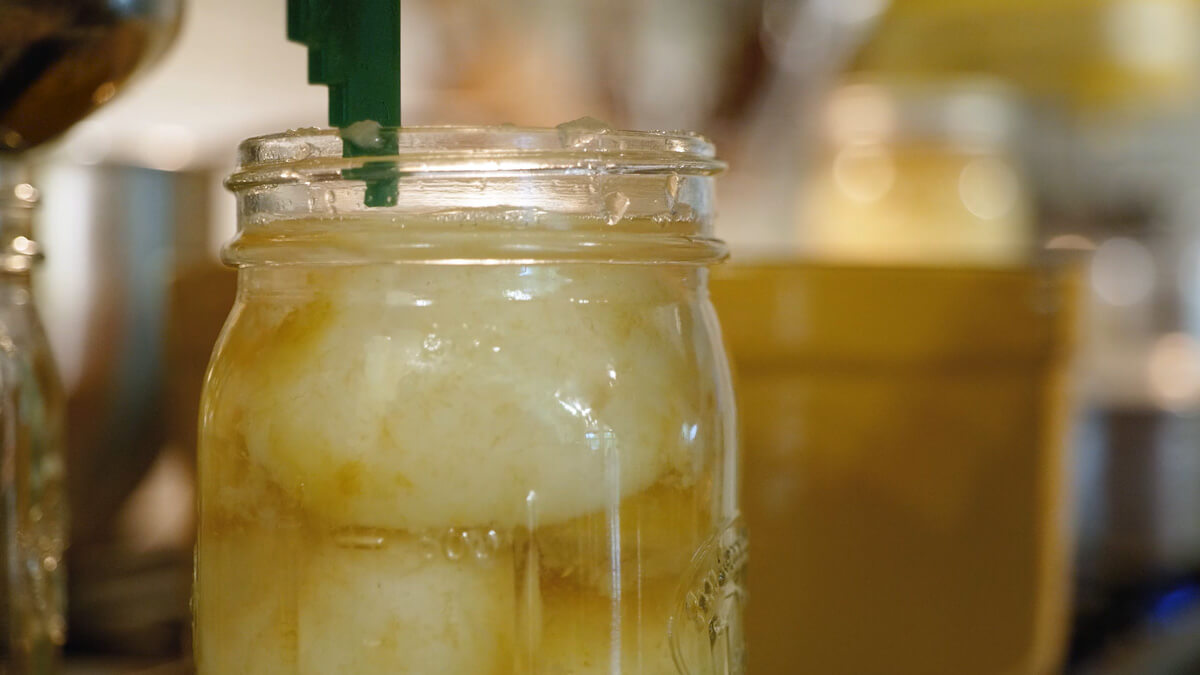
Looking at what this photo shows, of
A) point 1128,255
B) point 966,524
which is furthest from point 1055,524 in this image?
point 1128,255

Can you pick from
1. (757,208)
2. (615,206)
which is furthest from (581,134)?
(757,208)

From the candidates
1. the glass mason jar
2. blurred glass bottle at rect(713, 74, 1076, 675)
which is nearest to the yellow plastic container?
blurred glass bottle at rect(713, 74, 1076, 675)

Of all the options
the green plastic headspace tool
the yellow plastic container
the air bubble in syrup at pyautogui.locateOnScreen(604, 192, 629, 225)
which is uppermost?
the green plastic headspace tool

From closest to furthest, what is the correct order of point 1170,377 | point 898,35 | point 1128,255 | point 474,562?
point 474,562, point 898,35, point 1170,377, point 1128,255

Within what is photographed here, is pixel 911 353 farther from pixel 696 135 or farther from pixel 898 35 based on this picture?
pixel 898 35

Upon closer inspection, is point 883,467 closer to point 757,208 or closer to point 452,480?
point 452,480

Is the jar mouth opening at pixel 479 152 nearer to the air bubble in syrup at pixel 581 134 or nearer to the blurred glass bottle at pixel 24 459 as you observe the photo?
the air bubble in syrup at pixel 581 134

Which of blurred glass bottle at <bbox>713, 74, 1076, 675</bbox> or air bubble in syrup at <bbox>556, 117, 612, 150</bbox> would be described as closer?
air bubble in syrup at <bbox>556, 117, 612, 150</bbox>

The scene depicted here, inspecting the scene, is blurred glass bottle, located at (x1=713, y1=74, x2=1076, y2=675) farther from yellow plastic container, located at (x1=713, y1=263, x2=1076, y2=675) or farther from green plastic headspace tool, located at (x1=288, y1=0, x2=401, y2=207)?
green plastic headspace tool, located at (x1=288, y1=0, x2=401, y2=207)
